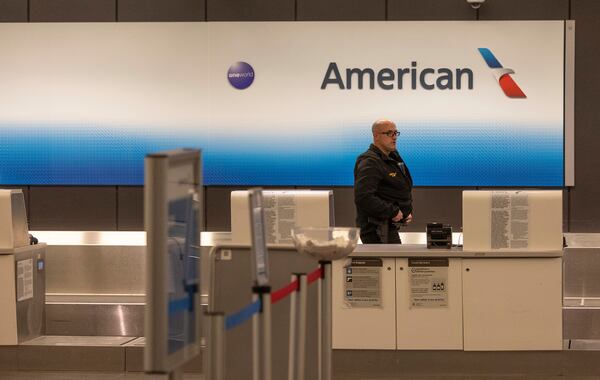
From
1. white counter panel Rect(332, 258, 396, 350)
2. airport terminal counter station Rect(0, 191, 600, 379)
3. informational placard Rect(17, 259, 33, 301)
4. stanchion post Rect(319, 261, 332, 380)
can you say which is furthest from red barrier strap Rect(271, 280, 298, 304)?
informational placard Rect(17, 259, 33, 301)

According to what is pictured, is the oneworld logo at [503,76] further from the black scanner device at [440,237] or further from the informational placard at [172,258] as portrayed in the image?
the informational placard at [172,258]

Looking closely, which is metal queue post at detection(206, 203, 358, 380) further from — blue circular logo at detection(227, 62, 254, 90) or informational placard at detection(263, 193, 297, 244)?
blue circular logo at detection(227, 62, 254, 90)

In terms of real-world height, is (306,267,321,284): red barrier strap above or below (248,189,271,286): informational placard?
below

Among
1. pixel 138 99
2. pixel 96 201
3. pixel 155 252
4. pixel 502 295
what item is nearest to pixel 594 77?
pixel 502 295

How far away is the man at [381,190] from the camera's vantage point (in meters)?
7.71

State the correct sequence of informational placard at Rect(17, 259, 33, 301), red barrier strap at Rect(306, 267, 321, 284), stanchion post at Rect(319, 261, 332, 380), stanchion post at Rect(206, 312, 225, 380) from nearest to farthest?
stanchion post at Rect(206, 312, 225, 380), stanchion post at Rect(319, 261, 332, 380), red barrier strap at Rect(306, 267, 321, 284), informational placard at Rect(17, 259, 33, 301)

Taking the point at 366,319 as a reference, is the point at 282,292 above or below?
above

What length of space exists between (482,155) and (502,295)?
9.17 ft

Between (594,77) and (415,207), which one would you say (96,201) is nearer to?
(415,207)

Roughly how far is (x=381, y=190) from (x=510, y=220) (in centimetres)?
126

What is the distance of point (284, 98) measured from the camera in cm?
959

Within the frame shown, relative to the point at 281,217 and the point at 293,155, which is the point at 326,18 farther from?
the point at 281,217

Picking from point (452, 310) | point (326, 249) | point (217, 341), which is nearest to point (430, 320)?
point (452, 310)

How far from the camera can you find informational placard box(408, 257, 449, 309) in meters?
6.98
